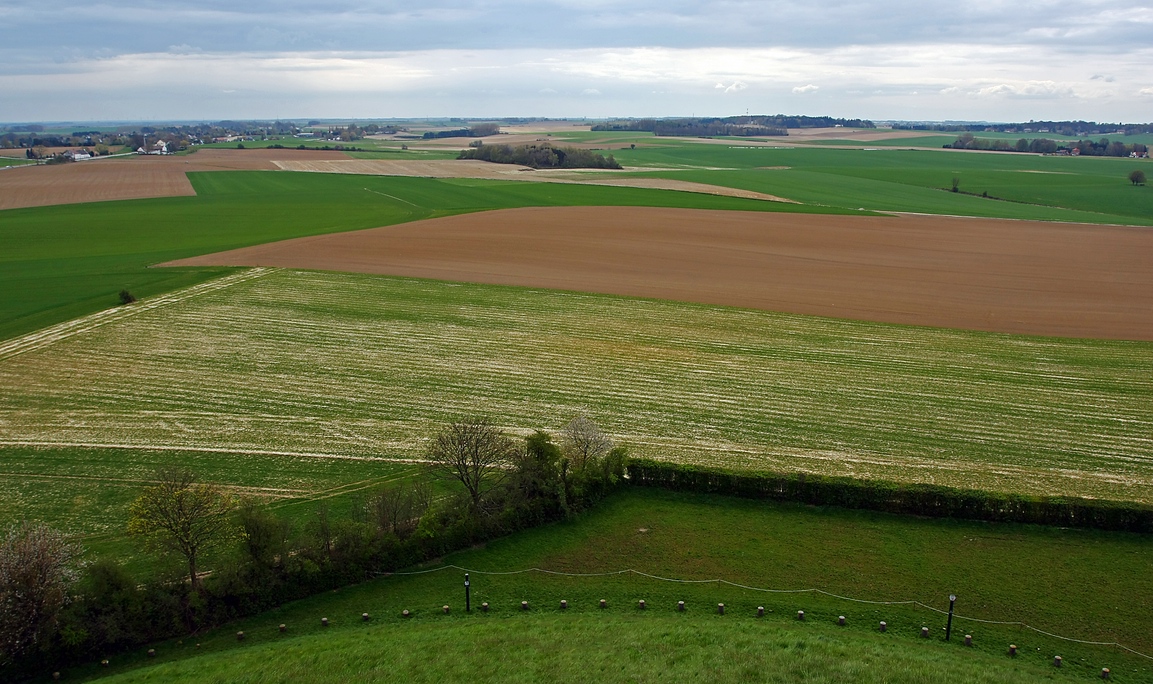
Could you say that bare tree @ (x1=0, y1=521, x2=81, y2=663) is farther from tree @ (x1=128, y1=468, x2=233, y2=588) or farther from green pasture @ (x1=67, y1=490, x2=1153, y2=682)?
tree @ (x1=128, y1=468, x2=233, y2=588)

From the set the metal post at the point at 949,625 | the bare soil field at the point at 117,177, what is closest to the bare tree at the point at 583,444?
the metal post at the point at 949,625

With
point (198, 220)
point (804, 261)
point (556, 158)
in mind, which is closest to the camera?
point (804, 261)

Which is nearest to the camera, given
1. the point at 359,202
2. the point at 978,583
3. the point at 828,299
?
the point at 978,583

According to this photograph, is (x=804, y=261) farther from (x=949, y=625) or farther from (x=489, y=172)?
(x=489, y=172)

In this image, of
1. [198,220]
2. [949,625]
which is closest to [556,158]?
[198,220]

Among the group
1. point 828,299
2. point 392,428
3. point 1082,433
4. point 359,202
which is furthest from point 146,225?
point 1082,433

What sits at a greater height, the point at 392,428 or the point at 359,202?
the point at 359,202

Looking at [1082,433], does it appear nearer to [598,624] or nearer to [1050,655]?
[1050,655]
